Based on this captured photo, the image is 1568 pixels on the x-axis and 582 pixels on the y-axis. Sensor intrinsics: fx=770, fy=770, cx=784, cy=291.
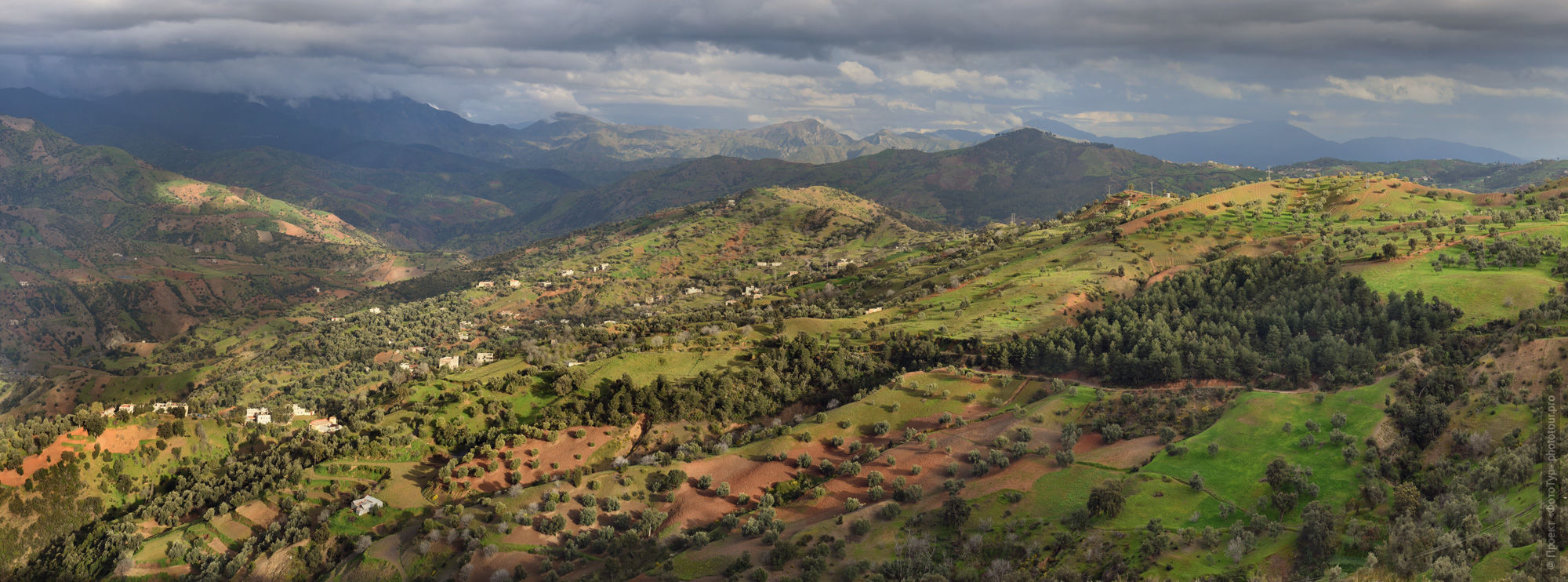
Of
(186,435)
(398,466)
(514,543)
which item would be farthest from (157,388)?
(514,543)

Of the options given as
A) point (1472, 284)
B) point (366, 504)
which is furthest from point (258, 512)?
point (1472, 284)

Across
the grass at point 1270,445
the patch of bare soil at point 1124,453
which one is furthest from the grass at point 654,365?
the grass at point 1270,445

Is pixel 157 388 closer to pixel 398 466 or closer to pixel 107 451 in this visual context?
pixel 107 451

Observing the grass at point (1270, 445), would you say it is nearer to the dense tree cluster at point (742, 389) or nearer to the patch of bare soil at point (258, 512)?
the dense tree cluster at point (742, 389)

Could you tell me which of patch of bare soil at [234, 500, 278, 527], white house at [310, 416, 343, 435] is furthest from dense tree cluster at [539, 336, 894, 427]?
patch of bare soil at [234, 500, 278, 527]

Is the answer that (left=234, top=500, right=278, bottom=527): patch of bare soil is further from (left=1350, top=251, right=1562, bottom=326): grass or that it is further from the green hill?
(left=1350, top=251, right=1562, bottom=326): grass

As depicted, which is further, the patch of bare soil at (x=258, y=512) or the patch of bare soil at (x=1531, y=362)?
the patch of bare soil at (x=258, y=512)

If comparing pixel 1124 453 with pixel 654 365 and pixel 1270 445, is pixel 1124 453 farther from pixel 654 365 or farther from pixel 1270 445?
pixel 654 365

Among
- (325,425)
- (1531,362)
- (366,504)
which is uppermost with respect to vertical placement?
(1531,362)
